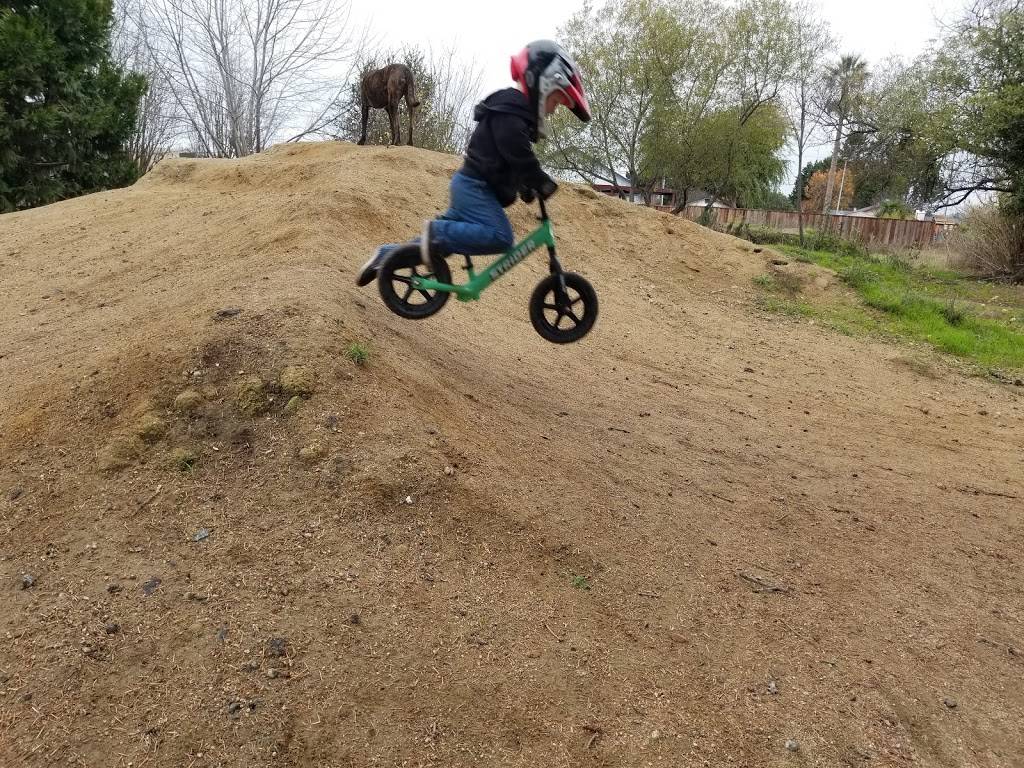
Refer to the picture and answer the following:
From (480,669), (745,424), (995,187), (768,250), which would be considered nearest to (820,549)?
(745,424)

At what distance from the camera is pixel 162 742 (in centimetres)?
314

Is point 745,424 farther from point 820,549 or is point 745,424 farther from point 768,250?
point 768,250

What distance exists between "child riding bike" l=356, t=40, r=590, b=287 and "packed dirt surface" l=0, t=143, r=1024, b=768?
1348 millimetres

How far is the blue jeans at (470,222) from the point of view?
176 inches

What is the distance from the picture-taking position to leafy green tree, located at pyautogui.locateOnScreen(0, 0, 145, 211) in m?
18.2

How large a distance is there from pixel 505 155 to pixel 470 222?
0.49 m

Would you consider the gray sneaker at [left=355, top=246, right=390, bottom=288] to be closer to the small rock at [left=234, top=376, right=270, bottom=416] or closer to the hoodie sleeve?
the small rock at [left=234, top=376, right=270, bottom=416]

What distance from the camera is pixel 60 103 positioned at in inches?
755

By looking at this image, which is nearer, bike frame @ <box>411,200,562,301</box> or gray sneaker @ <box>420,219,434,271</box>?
gray sneaker @ <box>420,219,434,271</box>

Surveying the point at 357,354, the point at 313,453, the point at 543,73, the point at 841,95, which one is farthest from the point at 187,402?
the point at 841,95

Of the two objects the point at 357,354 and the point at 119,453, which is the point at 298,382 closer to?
the point at 357,354

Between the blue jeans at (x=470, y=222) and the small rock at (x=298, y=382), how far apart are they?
132 cm

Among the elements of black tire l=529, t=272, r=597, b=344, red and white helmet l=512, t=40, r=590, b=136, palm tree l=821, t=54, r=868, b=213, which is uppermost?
palm tree l=821, t=54, r=868, b=213

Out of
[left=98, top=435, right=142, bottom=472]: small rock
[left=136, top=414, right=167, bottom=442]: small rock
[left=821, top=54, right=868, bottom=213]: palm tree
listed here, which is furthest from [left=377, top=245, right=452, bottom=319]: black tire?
[left=821, top=54, right=868, bottom=213]: palm tree
